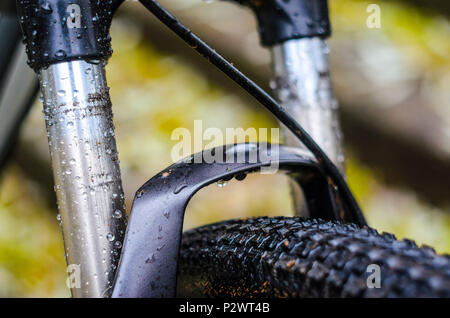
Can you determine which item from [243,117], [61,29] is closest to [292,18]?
[61,29]

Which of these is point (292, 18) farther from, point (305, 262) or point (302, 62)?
point (305, 262)

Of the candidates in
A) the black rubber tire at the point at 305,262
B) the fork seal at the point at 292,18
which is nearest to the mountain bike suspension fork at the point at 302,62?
the fork seal at the point at 292,18

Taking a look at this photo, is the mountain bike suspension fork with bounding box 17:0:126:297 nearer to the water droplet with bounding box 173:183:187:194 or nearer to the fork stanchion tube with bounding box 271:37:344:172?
the water droplet with bounding box 173:183:187:194

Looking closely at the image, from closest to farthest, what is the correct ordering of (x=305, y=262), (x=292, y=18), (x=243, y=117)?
(x=305, y=262)
(x=292, y=18)
(x=243, y=117)

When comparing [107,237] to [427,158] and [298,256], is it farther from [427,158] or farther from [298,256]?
[427,158]

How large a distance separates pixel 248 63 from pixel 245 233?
3.05ft

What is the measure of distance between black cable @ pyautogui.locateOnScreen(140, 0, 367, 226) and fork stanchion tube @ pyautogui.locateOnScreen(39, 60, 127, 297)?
0.26 feet

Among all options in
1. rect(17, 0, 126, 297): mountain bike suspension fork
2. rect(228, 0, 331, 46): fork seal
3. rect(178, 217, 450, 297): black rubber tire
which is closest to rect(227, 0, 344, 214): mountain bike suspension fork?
rect(228, 0, 331, 46): fork seal

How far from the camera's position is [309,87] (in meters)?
0.64

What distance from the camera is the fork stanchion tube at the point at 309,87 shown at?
0.63 meters

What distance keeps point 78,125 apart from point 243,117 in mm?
1012

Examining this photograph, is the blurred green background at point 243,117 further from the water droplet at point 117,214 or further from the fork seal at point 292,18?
the water droplet at point 117,214

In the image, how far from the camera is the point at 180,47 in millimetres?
1360
